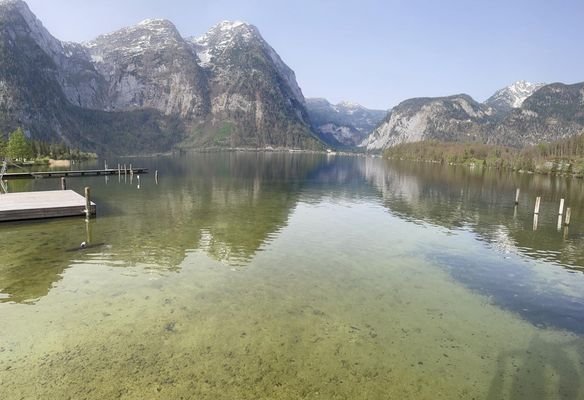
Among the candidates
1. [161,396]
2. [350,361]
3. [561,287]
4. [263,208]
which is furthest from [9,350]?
[263,208]

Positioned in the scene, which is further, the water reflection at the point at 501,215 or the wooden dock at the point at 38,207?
the wooden dock at the point at 38,207

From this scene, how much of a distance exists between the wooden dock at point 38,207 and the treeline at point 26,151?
100586 millimetres

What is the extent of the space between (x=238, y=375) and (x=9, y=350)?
35.9ft

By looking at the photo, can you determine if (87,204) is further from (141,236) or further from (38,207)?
(141,236)

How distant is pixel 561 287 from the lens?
97.3 ft

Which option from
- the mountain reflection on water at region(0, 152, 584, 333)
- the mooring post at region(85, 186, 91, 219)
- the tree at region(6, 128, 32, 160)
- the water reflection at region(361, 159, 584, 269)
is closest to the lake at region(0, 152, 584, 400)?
the mountain reflection on water at region(0, 152, 584, 333)

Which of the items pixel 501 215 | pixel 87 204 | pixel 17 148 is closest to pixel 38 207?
pixel 87 204

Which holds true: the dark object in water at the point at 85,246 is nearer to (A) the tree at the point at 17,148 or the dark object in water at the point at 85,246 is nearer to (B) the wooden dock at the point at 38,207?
(B) the wooden dock at the point at 38,207

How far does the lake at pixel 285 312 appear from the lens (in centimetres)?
1625

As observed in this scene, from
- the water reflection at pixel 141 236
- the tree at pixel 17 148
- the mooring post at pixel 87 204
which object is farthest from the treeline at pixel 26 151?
the mooring post at pixel 87 204

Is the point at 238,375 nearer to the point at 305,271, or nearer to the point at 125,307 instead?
the point at 125,307

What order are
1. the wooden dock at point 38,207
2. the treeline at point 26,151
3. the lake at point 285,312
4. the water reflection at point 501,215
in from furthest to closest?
the treeline at point 26,151 → the wooden dock at point 38,207 → the water reflection at point 501,215 → the lake at point 285,312

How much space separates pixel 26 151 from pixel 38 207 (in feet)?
391

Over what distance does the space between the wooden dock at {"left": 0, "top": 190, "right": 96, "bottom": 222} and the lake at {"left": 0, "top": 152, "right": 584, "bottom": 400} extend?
7.43 feet
